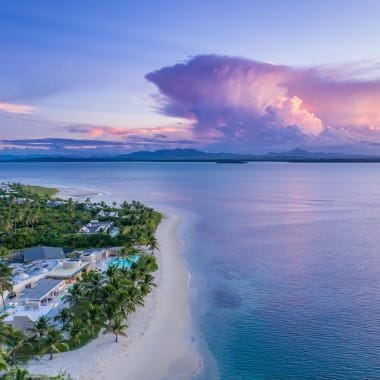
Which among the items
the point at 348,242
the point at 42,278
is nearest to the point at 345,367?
the point at 42,278

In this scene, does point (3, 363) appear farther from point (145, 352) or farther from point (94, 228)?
point (94, 228)

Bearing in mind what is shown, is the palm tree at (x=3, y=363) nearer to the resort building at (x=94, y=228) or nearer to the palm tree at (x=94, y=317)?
the palm tree at (x=94, y=317)

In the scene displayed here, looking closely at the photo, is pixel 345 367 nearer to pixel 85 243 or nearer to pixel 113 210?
pixel 85 243

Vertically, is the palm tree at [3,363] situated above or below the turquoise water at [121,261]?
above

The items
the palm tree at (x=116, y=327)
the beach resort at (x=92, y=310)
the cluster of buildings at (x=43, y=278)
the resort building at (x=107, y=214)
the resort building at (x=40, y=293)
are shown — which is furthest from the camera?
the resort building at (x=107, y=214)

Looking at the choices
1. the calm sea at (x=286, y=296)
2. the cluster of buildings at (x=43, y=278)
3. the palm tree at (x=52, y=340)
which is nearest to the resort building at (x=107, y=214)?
the calm sea at (x=286, y=296)

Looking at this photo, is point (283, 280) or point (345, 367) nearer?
point (345, 367)

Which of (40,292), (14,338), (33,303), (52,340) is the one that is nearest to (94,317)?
(52,340)

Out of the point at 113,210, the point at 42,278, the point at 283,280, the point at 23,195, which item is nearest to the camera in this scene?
the point at 42,278

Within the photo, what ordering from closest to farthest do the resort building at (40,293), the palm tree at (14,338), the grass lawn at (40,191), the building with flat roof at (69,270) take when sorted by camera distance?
the palm tree at (14,338) < the resort building at (40,293) < the building with flat roof at (69,270) < the grass lawn at (40,191)
